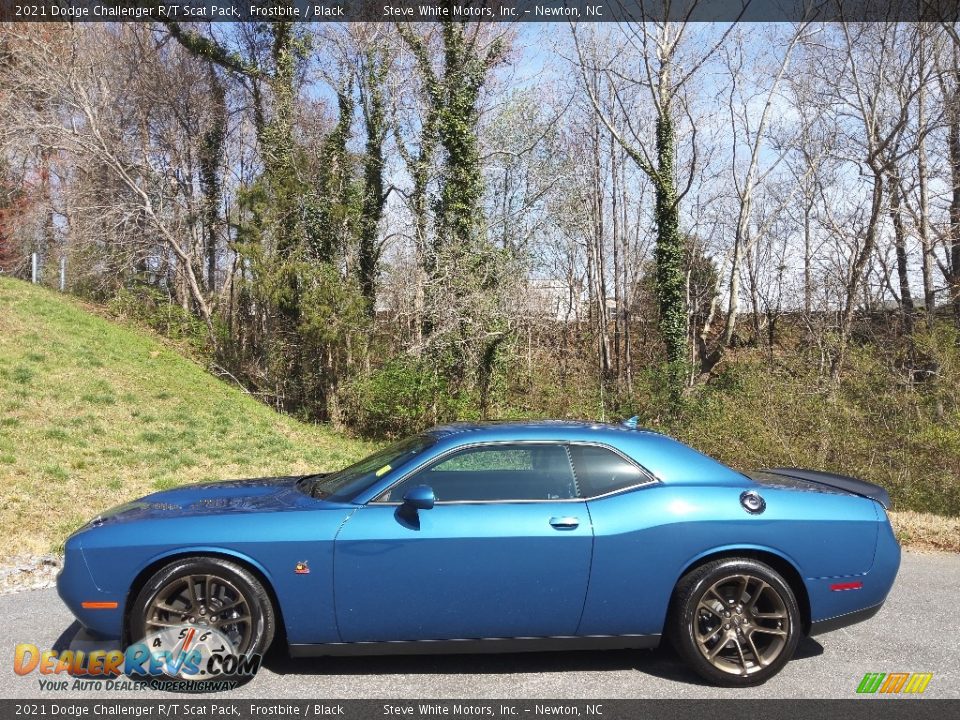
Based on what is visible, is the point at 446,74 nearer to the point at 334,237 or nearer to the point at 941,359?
the point at 334,237

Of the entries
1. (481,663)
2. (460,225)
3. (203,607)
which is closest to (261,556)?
(203,607)

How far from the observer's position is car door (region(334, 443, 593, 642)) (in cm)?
409

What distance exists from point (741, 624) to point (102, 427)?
36.2ft

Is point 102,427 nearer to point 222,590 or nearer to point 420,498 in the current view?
point 222,590

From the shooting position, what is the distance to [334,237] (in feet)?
68.3

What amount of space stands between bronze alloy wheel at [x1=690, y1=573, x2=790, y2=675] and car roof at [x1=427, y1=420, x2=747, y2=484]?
0.60m

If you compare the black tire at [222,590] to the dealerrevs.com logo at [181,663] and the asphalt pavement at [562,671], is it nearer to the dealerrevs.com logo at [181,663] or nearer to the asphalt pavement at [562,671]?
the dealerrevs.com logo at [181,663]

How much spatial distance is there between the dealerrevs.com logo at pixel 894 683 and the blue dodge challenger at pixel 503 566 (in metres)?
0.32

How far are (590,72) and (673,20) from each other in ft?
12.4

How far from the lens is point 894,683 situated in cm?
420

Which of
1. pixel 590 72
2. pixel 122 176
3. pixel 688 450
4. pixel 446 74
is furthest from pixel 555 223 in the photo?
pixel 688 450

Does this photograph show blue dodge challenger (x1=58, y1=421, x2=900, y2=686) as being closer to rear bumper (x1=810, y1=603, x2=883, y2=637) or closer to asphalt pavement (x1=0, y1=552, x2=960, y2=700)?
rear bumper (x1=810, y1=603, x2=883, y2=637)

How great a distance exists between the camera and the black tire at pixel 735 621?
4191 millimetres

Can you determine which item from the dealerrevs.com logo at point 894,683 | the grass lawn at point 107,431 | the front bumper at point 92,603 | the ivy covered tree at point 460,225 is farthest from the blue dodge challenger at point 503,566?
the ivy covered tree at point 460,225
